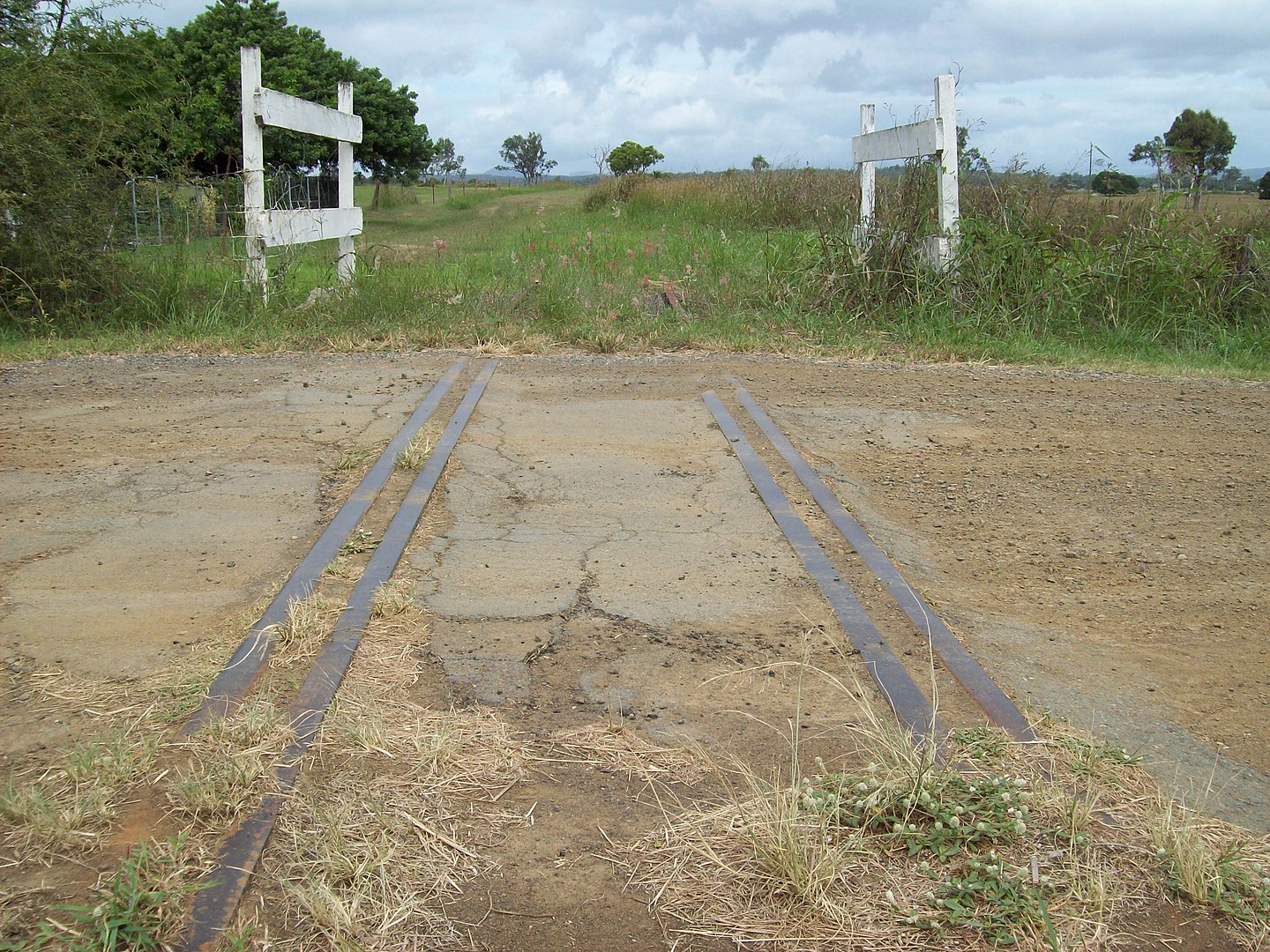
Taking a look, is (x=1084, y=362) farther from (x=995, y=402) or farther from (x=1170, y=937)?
(x=1170, y=937)

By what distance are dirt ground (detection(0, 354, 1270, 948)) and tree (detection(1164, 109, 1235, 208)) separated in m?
3.39

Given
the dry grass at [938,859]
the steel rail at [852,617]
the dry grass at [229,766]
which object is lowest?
the dry grass at [938,859]

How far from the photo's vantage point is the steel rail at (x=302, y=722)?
2.09 metres

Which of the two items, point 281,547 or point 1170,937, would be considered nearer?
point 1170,937

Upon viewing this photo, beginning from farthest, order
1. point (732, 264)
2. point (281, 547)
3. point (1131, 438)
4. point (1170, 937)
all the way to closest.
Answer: point (732, 264), point (1131, 438), point (281, 547), point (1170, 937)

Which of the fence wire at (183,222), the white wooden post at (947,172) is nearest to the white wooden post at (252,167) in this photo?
the fence wire at (183,222)

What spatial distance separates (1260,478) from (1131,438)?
2.57 feet

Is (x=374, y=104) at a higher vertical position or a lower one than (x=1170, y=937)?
higher

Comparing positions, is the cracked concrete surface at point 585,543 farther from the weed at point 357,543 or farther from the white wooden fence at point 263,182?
the white wooden fence at point 263,182

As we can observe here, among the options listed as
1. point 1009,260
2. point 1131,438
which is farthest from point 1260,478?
point 1009,260

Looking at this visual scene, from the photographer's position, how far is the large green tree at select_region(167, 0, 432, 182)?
101 ft

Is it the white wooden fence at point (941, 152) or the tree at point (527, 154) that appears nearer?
the white wooden fence at point (941, 152)

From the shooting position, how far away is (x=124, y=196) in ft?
28.2

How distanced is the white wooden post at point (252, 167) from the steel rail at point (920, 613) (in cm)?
493
